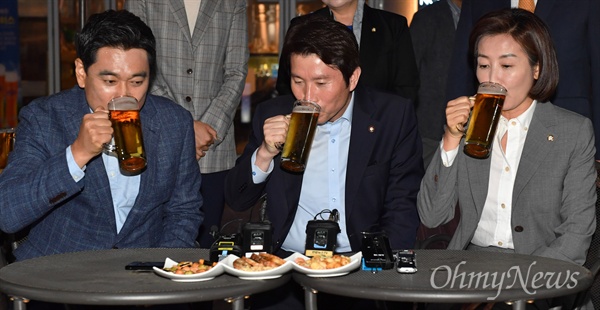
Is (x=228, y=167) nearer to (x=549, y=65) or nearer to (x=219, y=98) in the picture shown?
(x=219, y=98)

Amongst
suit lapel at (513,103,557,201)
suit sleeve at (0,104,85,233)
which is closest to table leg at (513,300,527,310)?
suit lapel at (513,103,557,201)

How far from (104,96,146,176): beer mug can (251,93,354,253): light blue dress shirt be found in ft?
2.60

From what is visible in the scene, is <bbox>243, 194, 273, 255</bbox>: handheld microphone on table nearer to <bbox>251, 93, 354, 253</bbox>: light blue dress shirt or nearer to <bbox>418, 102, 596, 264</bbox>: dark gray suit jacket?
<bbox>251, 93, 354, 253</bbox>: light blue dress shirt

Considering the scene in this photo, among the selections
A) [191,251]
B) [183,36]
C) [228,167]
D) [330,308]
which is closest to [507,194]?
[330,308]

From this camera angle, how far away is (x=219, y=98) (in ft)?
14.3

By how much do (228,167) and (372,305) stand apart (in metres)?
1.40

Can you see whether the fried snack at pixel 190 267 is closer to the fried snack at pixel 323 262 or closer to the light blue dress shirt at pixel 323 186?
the fried snack at pixel 323 262

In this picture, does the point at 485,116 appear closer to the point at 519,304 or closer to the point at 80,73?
the point at 519,304

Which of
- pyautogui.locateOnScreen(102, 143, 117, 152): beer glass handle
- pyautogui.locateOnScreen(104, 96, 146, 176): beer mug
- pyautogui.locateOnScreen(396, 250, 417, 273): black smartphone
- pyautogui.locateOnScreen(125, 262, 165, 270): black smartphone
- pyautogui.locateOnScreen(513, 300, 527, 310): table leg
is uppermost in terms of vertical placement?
pyautogui.locateOnScreen(104, 96, 146, 176): beer mug

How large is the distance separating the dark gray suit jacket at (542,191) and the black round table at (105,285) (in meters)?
0.93

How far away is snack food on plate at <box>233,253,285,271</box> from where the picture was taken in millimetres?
2420

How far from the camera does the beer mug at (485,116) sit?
2867 mm

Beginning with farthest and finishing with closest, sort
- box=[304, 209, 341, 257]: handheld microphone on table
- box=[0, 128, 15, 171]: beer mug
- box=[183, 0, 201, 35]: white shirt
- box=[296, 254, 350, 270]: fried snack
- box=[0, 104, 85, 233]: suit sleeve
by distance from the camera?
box=[183, 0, 201, 35]: white shirt < box=[0, 128, 15, 171]: beer mug < box=[0, 104, 85, 233]: suit sleeve < box=[304, 209, 341, 257]: handheld microphone on table < box=[296, 254, 350, 270]: fried snack

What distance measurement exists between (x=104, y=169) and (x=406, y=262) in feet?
3.69
